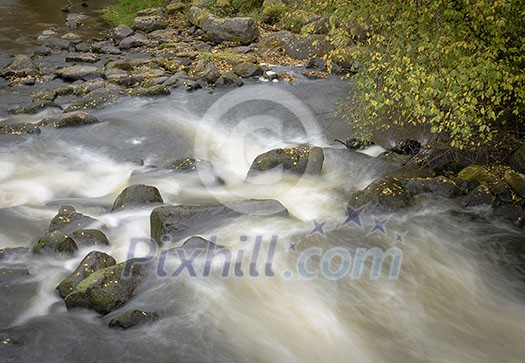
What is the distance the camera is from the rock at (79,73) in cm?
1786

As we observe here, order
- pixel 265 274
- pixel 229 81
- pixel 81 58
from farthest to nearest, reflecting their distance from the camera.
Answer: pixel 81 58
pixel 229 81
pixel 265 274

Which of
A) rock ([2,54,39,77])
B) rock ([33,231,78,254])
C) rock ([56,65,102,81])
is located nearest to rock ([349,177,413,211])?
rock ([33,231,78,254])

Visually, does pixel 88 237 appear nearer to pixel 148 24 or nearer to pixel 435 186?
pixel 435 186

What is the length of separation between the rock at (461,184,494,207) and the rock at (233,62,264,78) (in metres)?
10.3

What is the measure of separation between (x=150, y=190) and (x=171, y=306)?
336cm

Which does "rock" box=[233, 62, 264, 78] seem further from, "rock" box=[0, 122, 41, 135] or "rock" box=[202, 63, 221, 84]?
"rock" box=[0, 122, 41, 135]

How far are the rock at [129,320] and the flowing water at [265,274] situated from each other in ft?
0.29

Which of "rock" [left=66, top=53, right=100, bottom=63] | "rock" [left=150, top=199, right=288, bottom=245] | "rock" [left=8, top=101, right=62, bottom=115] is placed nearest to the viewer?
"rock" [left=150, top=199, right=288, bottom=245]

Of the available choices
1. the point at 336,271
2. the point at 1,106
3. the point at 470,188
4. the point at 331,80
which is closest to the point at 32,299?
the point at 336,271

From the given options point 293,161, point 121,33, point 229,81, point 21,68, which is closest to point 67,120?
point 229,81

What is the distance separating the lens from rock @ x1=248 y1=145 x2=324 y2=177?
36.7ft

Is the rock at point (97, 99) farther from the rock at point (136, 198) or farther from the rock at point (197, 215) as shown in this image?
the rock at point (197, 215)

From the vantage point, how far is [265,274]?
775 cm

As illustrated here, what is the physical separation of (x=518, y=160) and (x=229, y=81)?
9.78 metres
